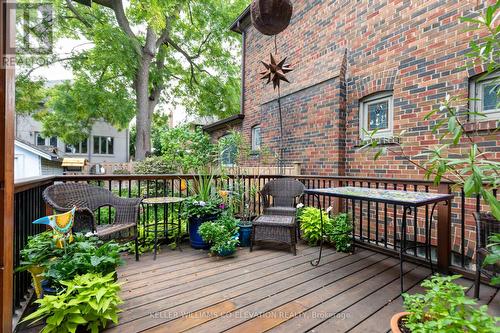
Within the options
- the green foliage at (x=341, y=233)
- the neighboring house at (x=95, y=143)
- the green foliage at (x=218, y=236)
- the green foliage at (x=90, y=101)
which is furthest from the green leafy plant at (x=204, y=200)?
the neighboring house at (x=95, y=143)

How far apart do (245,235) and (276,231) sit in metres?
0.47

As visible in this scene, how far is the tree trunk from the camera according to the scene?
1024 centimetres

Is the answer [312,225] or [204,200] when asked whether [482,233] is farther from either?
[204,200]

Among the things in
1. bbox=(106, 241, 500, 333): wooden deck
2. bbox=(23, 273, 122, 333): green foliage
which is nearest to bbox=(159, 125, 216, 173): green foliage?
bbox=(106, 241, 500, 333): wooden deck

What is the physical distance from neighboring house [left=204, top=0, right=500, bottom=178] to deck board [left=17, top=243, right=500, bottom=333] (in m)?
1.69

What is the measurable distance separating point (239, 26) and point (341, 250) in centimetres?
647

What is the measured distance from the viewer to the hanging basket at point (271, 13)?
290cm

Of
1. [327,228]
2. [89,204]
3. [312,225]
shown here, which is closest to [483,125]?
[327,228]

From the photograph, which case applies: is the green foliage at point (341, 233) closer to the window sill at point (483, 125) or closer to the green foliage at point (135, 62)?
the window sill at point (483, 125)

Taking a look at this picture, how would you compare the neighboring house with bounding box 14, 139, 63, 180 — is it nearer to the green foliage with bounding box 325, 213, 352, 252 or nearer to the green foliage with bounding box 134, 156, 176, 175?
the green foliage with bounding box 134, 156, 176, 175

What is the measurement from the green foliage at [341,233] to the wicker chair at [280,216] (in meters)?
0.46

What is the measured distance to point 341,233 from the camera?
293 cm

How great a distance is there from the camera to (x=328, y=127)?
14.0ft

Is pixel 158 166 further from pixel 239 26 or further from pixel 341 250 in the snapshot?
pixel 341 250
